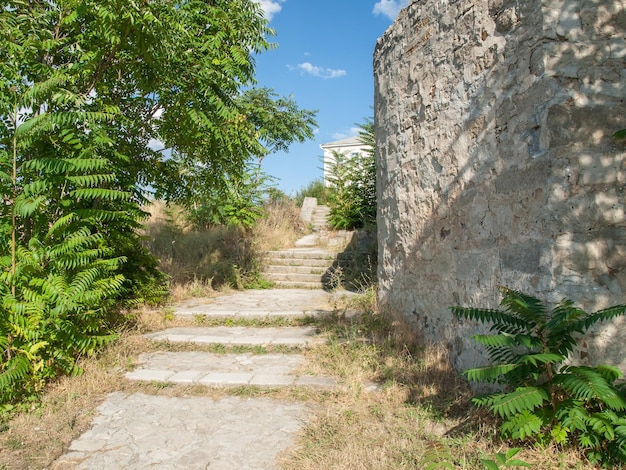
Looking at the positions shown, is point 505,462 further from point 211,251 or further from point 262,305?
point 211,251

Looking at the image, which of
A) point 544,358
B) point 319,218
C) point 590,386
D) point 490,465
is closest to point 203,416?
point 490,465

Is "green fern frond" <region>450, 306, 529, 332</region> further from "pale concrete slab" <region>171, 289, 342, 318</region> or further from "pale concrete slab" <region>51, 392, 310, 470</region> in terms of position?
"pale concrete slab" <region>171, 289, 342, 318</region>

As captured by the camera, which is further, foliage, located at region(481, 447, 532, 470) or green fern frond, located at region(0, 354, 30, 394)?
green fern frond, located at region(0, 354, 30, 394)

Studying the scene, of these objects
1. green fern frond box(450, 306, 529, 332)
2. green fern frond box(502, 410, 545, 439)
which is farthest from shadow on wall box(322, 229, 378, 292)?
green fern frond box(502, 410, 545, 439)

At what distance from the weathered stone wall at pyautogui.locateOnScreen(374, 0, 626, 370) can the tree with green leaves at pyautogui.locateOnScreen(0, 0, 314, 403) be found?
101 inches

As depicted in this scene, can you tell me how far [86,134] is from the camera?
4.01 metres

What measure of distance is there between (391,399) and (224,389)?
1536 mm

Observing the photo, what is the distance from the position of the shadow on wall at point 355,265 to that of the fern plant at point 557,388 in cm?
457

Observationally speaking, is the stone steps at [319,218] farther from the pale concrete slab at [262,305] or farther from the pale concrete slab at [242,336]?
the pale concrete slab at [242,336]

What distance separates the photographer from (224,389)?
12.5ft

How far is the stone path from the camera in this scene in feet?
9.00

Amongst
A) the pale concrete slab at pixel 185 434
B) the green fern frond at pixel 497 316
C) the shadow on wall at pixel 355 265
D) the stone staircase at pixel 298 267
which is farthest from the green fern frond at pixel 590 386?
the stone staircase at pixel 298 267

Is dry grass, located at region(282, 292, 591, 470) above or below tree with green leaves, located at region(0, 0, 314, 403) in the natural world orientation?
below

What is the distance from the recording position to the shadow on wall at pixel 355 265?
790 cm
